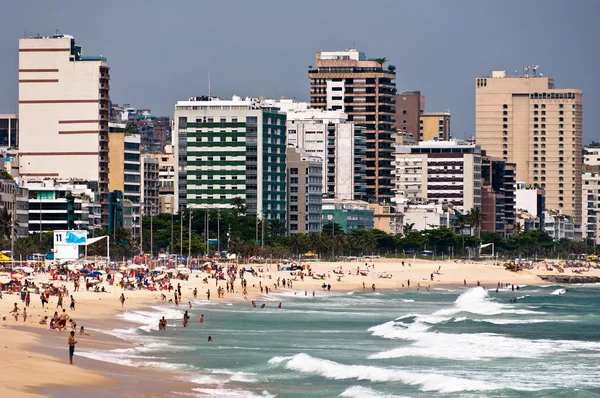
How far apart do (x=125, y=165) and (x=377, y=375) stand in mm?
140290

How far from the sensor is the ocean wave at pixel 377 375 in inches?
2136

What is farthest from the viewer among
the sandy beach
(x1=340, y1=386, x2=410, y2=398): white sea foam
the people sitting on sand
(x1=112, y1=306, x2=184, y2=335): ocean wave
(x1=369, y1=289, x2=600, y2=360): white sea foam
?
(x1=112, y1=306, x2=184, y2=335): ocean wave

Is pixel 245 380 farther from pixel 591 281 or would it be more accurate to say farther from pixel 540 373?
pixel 591 281

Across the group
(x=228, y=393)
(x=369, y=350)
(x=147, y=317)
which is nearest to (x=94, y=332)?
(x=147, y=317)

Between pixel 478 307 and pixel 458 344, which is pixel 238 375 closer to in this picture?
pixel 458 344

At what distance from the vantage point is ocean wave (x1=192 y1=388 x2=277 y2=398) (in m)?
50.3

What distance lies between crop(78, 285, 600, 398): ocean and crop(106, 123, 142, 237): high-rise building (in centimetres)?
8427

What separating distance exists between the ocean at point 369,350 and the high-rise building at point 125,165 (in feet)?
276

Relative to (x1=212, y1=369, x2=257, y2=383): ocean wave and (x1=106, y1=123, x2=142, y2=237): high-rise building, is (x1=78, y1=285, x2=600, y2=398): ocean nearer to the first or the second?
(x1=212, y1=369, x2=257, y2=383): ocean wave

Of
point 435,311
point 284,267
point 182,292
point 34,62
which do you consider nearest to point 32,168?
point 34,62

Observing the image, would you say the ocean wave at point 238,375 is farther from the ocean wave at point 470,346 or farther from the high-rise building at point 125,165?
the high-rise building at point 125,165

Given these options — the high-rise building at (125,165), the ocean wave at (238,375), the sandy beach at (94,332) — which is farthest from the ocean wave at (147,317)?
the high-rise building at (125,165)

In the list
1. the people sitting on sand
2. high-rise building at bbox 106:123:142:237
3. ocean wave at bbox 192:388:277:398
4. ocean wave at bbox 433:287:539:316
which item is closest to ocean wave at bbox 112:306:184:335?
the people sitting on sand

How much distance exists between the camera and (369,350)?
69750mm
